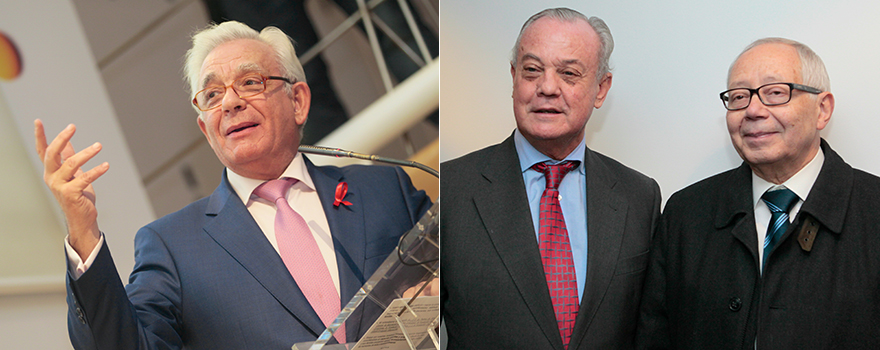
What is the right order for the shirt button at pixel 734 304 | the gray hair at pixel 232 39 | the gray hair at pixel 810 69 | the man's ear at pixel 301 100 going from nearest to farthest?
the gray hair at pixel 232 39 < the man's ear at pixel 301 100 < the shirt button at pixel 734 304 < the gray hair at pixel 810 69

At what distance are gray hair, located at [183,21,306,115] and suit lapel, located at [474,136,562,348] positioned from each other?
0.78 m

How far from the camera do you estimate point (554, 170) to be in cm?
231

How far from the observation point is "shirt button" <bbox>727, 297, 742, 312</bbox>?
2055 millimetres

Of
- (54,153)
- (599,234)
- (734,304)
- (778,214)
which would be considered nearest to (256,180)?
(54,153)

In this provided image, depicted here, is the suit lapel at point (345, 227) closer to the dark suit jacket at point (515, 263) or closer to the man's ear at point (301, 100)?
the man's ear at point (301, 100)

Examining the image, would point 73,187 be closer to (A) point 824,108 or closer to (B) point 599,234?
(B) point 599,234

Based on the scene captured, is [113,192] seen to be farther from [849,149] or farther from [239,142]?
[849,149]

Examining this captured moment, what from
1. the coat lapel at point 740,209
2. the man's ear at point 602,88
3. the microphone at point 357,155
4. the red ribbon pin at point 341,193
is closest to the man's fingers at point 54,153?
the microphone at point 357,155

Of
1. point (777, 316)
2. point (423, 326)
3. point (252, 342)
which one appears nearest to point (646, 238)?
point (777, 316)

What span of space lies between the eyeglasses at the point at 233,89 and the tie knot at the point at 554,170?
1.02m

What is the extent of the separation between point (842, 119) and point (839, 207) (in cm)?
62

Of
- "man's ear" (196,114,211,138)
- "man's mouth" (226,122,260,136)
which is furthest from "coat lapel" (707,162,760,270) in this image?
"man's ear" (196,114,211,138)

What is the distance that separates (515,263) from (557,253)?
0.16 metres

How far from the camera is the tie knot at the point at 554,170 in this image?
2311 mm
